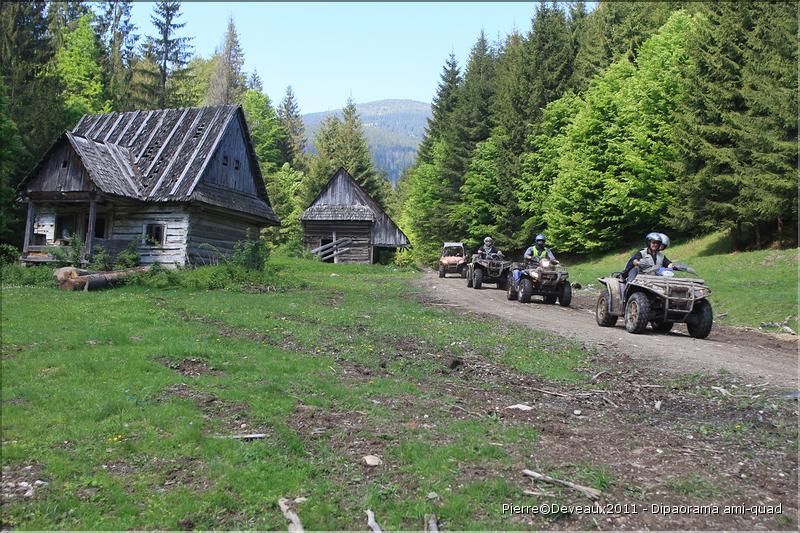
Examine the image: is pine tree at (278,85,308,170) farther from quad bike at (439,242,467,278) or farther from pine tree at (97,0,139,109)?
quad bike at (439,242,467,278)

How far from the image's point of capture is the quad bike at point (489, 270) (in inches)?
955

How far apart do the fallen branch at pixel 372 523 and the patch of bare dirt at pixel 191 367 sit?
449 centimetres

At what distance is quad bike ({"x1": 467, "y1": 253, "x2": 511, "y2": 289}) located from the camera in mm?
24250

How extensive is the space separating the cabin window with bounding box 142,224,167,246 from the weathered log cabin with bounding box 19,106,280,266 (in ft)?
0.14

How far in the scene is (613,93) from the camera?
3428 centimetres

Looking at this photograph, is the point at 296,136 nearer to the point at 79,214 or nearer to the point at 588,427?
the point at 79,214

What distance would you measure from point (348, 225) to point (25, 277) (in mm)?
26129

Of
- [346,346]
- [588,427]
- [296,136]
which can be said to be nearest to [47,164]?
[346,346]

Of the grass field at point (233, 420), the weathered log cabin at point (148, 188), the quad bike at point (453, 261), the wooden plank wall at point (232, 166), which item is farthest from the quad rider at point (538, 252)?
the quad bike at point (453, 261)

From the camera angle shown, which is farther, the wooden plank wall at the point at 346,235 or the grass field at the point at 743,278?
the wooden plank wall at the point at 346,235

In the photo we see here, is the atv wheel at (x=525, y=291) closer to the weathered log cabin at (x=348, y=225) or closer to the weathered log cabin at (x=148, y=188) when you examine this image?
the weathered log cabin at (x=148, y=188)

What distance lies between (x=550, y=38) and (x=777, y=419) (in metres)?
43.2

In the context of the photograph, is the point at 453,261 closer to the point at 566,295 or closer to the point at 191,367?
the point at 566,295

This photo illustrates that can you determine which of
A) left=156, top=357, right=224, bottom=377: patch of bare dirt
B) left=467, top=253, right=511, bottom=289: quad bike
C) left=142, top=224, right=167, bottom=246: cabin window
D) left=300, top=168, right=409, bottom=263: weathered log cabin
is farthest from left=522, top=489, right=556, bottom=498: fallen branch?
left=300, top=168, right=409, bottom=263: weathered log cabin
